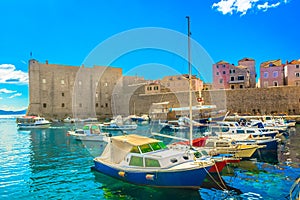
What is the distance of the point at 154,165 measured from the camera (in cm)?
986

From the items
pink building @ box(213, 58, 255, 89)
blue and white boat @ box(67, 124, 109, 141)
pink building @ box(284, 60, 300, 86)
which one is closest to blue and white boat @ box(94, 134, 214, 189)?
blue and white boat @ box(67, 124, 109, 141)

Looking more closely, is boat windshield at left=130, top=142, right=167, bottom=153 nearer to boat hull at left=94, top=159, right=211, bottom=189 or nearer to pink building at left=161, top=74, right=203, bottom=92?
boat hull at left=94, top=159, right=211, bottom=189

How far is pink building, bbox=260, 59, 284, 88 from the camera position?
51344mm

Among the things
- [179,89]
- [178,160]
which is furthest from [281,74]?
[178,160]

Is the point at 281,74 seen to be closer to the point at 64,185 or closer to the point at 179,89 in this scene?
the point at 179,89

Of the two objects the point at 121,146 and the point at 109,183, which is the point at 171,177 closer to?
the point at 121,146

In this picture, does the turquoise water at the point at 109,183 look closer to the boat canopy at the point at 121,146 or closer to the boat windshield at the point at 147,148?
the boat canopy at the point at 121,146

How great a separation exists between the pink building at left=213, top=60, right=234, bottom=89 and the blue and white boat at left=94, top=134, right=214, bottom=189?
46412 mm

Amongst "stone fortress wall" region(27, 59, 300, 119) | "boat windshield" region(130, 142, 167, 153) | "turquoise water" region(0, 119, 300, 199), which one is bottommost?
"turquoise water" region(0, 119, 300, 199)

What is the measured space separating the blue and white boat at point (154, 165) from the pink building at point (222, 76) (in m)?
46.4

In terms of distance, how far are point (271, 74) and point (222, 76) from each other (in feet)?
33.7

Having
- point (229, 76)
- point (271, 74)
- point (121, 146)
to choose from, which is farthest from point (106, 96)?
point (121, 146)

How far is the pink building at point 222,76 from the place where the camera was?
54.6 metres

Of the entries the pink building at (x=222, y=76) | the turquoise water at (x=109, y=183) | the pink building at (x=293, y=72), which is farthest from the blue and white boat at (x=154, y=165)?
the pink building at (x=293, y=72)
